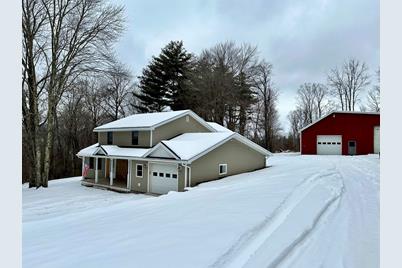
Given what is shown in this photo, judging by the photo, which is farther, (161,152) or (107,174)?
(107,174)

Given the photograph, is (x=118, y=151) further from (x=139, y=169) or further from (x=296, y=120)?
(x=296, y=120)

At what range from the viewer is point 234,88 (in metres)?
Result: 38.3

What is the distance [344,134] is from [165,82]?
22.8 metres

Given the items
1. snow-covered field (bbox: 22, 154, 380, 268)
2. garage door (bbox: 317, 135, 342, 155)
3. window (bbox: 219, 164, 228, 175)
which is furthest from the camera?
garage door (bbox: 317, 135, 342, 155)

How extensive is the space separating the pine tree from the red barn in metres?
16.5

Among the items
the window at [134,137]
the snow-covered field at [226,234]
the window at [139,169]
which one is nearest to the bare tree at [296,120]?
the window at [134,137]

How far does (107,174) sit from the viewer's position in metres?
26.5

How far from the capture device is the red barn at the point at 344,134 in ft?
98.0

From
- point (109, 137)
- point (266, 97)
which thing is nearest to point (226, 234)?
point (109, 137)

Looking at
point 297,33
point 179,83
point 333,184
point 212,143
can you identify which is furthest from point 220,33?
point 333,184

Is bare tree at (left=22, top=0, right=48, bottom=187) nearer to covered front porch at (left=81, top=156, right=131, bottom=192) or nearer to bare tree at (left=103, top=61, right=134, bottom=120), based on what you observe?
covered front porch at (left=81, top=156, right=131, bottom=192)

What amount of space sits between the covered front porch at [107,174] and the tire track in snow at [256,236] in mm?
14250

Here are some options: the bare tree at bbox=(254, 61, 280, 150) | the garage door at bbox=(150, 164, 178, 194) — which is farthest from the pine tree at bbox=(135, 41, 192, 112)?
the garage door at bbox=(150, 164, 178, 194)

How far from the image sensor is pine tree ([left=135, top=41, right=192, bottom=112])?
40375 mm
